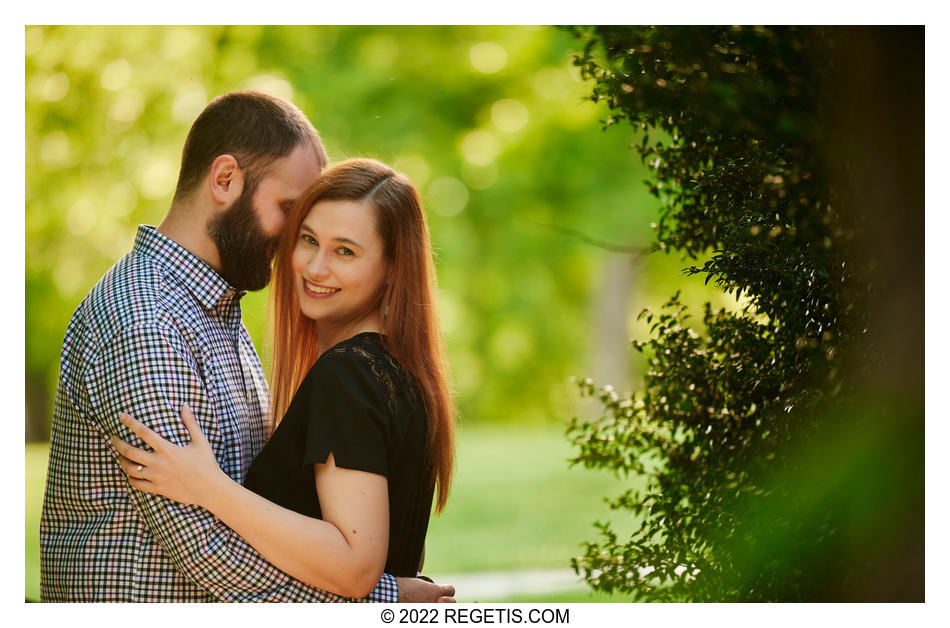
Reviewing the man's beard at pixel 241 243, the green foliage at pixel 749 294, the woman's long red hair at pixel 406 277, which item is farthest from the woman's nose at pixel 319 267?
the green foliage at pixel 749 294

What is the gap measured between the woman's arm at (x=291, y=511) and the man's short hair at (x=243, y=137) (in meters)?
0.84

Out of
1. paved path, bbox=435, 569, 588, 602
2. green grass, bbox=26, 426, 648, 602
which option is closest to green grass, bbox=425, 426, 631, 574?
green grass, bbox=26, 426, 648, 602

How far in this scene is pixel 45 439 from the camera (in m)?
13.8

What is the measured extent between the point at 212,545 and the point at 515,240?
11.7 meters

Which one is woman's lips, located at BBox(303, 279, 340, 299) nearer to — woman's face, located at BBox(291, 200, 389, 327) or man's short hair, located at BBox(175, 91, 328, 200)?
woman's face, located at BBox(291, 200, 389, 327)

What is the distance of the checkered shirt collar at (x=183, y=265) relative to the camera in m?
2.60

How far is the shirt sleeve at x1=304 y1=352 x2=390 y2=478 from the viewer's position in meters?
2.27

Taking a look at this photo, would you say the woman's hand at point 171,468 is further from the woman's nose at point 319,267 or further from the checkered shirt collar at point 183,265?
the woman's nose at point 319,267

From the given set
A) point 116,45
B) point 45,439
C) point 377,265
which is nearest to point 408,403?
point 377,265

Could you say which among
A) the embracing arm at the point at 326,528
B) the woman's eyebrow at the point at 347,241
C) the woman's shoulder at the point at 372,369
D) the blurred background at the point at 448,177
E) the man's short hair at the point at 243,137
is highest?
the blurred background at the point at 448,177

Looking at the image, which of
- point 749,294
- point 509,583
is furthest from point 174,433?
point 509,583

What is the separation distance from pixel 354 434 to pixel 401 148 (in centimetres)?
938

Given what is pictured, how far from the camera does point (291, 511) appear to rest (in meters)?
2.25
